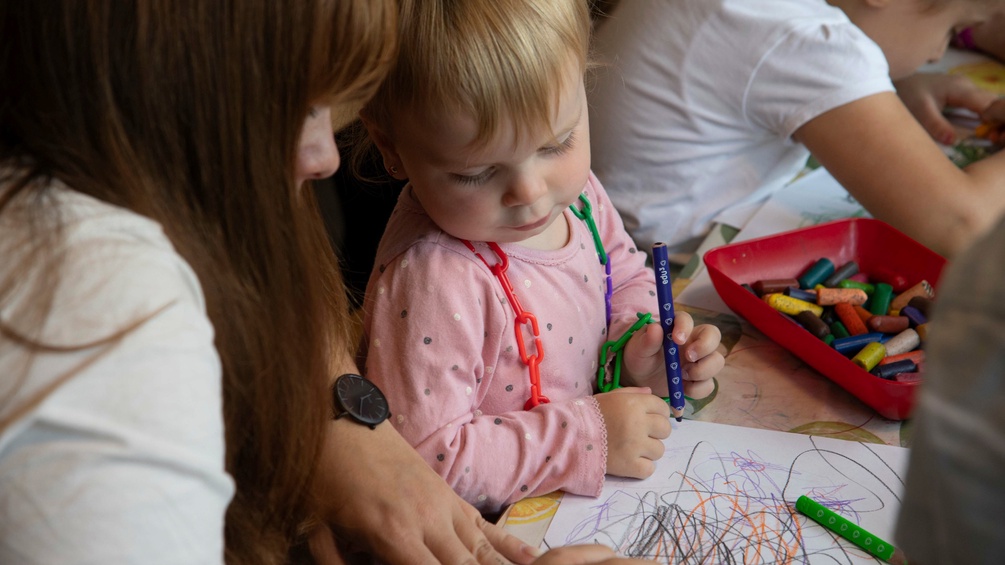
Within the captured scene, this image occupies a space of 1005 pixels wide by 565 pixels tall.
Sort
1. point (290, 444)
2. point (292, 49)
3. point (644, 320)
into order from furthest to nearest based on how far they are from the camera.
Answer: point (644, 320) → point (290, 444) → point (292, 49)

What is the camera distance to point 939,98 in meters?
1.52

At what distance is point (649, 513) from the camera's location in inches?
29.6

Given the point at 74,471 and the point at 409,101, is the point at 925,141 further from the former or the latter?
the point at 74,471

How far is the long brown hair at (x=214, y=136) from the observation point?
518 mm

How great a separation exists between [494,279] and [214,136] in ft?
1.22

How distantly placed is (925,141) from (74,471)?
1.05 m

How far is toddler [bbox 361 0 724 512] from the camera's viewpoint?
2.51 ft

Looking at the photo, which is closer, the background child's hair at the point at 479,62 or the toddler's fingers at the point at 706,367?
the background child's hair at the point at 479,62

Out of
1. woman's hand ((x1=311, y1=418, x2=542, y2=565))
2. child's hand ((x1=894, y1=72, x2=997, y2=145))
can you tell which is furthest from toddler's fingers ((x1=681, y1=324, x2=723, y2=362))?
child's hand ((x1=894, y1=72, x2=997, y2=145))

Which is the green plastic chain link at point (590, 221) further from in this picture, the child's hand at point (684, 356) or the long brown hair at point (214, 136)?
the long brown hair at point (214, 136)

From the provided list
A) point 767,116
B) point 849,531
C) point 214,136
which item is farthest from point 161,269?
point 767,116

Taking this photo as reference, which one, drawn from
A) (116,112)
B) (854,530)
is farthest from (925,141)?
(116,112)

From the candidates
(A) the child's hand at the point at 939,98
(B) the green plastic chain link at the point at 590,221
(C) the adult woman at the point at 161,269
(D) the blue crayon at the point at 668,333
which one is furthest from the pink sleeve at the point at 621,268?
(A) the child's hand at the point at 939,98

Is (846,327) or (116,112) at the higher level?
(116,112)
